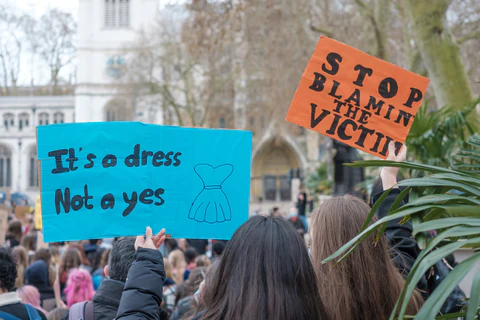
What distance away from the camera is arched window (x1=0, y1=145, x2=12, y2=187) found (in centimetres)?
6481

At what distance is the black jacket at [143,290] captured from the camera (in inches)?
92.3

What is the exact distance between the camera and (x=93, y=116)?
6072cm

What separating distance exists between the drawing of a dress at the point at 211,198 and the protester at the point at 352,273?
0.71 metres

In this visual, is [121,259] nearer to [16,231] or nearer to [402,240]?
[402,240]

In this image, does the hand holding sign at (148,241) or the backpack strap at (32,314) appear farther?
the backpack strap at (32,314)

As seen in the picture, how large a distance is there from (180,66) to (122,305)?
3726cm

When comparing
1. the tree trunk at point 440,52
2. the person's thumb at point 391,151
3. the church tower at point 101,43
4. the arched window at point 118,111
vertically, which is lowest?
the person's thumb at point 391,151

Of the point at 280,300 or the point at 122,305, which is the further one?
the point at 122,305

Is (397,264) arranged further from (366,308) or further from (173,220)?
(173,220)

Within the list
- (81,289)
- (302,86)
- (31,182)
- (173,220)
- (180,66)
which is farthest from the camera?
(31,182)

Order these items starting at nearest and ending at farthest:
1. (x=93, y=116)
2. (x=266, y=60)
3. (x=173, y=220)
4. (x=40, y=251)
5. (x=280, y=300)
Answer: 1. (x=280, y=300)
2. (x=173, y=220)
3. (x=40, y=251)
4. (x=266, y=60)
5. (x=93, y=116)

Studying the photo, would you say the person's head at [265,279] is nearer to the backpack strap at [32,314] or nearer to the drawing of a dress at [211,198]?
the drawing of a dress at [211,198]

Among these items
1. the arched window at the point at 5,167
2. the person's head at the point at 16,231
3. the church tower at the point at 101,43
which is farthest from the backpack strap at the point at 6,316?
the arched window at the point at 5,167

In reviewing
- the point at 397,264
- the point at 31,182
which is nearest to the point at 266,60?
the point at 397,264
